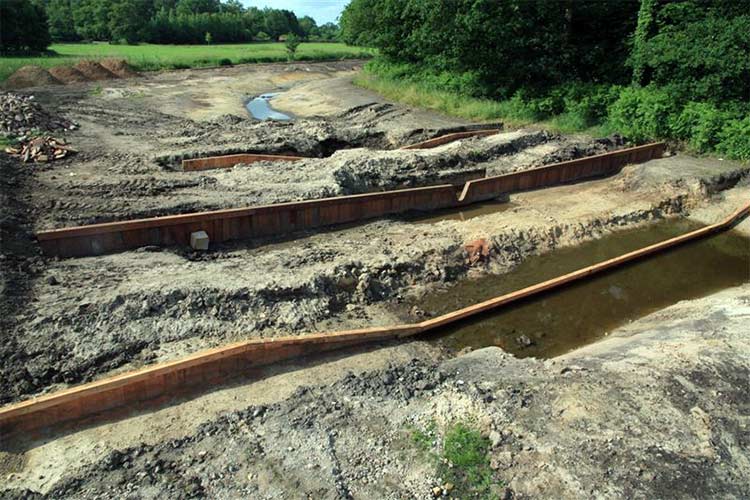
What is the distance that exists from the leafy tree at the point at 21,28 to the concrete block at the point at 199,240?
4340 cm

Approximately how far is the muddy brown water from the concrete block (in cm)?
422

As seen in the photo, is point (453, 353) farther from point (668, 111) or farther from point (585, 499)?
point (668, 111)

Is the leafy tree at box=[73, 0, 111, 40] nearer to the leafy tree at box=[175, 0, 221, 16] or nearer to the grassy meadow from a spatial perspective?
the leafy tree at box=[175, 0, 221, 16]

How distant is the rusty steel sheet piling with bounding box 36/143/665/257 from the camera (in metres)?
9.53

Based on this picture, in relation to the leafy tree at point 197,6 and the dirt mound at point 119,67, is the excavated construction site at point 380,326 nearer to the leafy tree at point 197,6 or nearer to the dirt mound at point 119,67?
the dirt mound at point 119,67

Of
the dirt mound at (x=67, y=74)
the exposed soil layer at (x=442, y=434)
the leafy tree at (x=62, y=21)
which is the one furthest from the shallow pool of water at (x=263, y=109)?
the leafy tree at (x=62, y=21)

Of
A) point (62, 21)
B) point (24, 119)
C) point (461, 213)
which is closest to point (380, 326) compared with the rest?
point (461, 213)

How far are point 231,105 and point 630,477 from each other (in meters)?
26.9

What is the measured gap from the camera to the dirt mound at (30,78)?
28.2 m

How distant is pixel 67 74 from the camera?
104ft

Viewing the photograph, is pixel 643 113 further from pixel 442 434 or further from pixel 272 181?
pixel 442 434

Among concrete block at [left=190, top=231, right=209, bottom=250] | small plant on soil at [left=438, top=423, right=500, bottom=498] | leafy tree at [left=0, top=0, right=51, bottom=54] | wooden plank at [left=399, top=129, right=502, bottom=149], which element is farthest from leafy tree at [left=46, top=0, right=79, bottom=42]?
small plant on soil at [left=438, top=423, right=500, bottom=498]

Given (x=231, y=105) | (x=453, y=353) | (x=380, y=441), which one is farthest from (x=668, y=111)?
(x=231, y=105)

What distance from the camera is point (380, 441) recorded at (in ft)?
18.2
